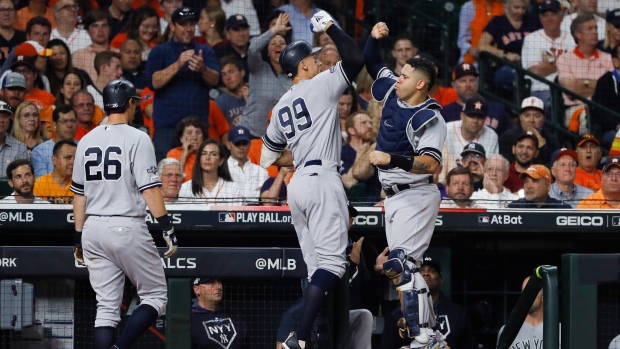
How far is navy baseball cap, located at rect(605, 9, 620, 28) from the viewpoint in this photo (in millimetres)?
9697

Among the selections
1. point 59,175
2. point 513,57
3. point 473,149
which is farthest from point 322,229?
point 513,57

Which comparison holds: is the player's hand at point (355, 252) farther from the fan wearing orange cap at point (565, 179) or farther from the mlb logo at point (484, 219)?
the fan wearing orange cap at point (565, 179)

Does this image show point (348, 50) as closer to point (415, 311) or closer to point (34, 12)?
point (415, 311)

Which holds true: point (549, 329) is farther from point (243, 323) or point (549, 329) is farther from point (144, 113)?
point (144, 113)

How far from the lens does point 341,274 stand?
5.07 meters

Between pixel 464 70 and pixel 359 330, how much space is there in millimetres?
4115

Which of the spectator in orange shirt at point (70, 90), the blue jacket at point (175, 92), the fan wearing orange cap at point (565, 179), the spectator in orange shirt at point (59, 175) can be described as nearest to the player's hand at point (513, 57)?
the fan wearing orange cap at point (565, 179)

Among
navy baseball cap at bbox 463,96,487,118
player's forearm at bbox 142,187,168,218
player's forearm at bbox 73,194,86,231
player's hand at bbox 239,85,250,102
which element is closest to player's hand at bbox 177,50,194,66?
player's hand at bbox 239,85,250,102

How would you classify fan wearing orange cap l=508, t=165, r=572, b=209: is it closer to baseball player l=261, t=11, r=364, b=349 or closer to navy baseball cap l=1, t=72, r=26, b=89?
baseball player l=261, t=11, r=364, b=349

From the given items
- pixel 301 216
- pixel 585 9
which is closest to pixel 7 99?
pixel 301 216

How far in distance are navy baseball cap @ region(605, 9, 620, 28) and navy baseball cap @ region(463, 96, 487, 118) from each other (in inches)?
84.1

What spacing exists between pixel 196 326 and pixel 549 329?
184cm

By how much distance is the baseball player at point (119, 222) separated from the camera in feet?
16.7

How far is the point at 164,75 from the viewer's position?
8258 mm
